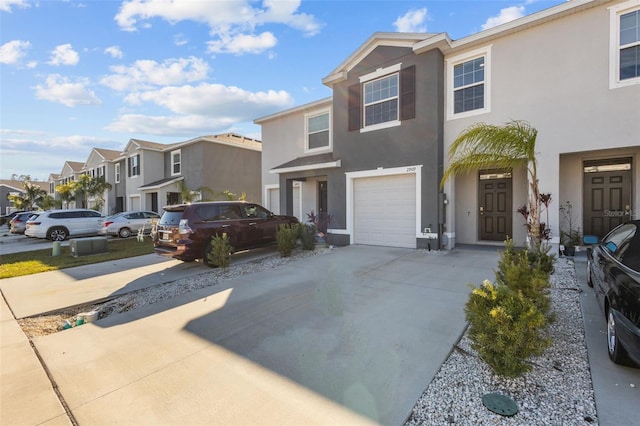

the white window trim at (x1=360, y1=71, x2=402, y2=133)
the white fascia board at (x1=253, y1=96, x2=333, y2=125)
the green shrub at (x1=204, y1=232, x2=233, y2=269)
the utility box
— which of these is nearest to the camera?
the green shrub at (x1=204, y1=232, x2=233, y2=269)

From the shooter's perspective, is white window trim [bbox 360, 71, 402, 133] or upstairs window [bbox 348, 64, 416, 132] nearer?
upstairs window [bbox 348, 64, 416, 132]

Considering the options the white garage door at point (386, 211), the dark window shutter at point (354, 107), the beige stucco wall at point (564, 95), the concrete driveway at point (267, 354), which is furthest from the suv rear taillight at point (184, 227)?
the beige stucco wall at point (564, 95)

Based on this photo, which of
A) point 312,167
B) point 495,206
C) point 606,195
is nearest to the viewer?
point 606,195

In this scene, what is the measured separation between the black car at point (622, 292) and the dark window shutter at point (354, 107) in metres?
8.24

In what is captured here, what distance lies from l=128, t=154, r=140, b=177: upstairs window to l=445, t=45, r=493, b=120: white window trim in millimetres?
23403

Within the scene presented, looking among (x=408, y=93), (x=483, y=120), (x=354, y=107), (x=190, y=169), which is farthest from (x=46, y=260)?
(x=483, y=120)

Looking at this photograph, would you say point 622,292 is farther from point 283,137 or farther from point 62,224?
point 62,224

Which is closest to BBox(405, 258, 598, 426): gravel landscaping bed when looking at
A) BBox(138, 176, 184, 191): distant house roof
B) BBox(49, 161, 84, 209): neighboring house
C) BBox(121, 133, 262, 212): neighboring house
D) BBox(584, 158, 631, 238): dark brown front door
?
BBox(584, 158, 631, 238): dark brown front door

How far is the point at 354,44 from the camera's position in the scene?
11.1 meters

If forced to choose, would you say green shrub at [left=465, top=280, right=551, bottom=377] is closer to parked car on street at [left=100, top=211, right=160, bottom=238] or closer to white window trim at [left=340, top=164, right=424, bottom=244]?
white window trim at [left=340, top=164, right=424, bottom=244]

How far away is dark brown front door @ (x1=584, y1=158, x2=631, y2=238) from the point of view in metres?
8.48

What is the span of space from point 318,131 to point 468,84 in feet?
20.7

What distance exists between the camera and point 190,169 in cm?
2147

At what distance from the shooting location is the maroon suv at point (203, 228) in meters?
8.27
